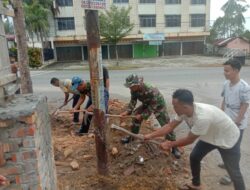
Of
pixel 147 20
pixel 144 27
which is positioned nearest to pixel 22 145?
pixel 144 27

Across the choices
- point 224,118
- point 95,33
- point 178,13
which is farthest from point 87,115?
point 178,13

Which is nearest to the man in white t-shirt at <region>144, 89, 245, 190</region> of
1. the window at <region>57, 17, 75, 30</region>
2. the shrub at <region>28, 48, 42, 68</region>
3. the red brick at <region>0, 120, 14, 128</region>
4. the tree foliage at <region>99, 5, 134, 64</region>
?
the red brick at <region>0, 120, 14, 128</region>

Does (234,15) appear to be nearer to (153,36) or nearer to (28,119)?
(153,36)

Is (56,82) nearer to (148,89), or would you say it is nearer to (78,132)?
(78,132)

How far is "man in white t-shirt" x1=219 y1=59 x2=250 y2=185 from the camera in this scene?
3373mm

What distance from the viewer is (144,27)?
32312 mm

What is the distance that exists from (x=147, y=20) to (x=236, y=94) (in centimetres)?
3025

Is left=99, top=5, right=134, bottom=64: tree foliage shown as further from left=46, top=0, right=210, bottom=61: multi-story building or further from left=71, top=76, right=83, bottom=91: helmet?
left=71, top=76, right=83, bottom=91: helmet

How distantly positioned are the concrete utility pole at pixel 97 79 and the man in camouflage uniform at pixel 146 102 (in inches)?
39.9

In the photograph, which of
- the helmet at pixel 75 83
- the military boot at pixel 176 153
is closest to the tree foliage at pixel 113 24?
the helmet at pixel 75 83

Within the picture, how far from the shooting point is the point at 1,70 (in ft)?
8.56

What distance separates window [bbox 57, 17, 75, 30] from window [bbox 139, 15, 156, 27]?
8.04 metres

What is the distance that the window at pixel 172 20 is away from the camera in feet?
107

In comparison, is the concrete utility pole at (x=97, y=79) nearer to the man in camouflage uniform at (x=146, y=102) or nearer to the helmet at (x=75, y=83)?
the man in camouflage uniform at (x=146, y=102)
